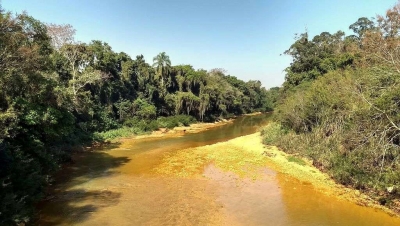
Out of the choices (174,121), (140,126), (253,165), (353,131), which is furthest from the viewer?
(174,121)

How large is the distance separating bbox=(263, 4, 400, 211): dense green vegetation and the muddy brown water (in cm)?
195

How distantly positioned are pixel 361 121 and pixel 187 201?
9892 millimetres

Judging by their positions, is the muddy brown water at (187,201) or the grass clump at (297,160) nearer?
the muddy brown water at (187,201)

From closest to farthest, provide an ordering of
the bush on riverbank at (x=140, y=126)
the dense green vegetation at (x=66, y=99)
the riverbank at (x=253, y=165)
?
the dense green vegetation at (x=66, y=99) → the riverbank at (x=253, y=165) → the bush on riverbank at (x=140, y=126)

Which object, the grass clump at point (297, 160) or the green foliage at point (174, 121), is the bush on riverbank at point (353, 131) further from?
the green foliage at point (174, 121)

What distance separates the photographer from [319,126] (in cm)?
2253

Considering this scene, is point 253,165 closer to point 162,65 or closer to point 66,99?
point 66,99

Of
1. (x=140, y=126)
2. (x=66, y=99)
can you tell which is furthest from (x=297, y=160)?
(x=140, y=126)

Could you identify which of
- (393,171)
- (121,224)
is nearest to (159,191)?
(121,224)

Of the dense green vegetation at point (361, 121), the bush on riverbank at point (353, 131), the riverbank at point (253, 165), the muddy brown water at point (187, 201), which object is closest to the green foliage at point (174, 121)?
the riverbank at point (253, 165)

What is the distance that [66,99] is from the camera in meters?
21.4

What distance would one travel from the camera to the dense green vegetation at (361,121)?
1333 cm

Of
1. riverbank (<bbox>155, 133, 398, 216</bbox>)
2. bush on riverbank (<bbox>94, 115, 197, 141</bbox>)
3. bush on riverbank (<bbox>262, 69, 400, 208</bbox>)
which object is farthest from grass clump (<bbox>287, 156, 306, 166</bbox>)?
bush on riverbank (<bbox>94, 115, 197, 141</bbox>)

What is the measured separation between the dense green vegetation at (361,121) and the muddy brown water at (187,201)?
1.95 meters
